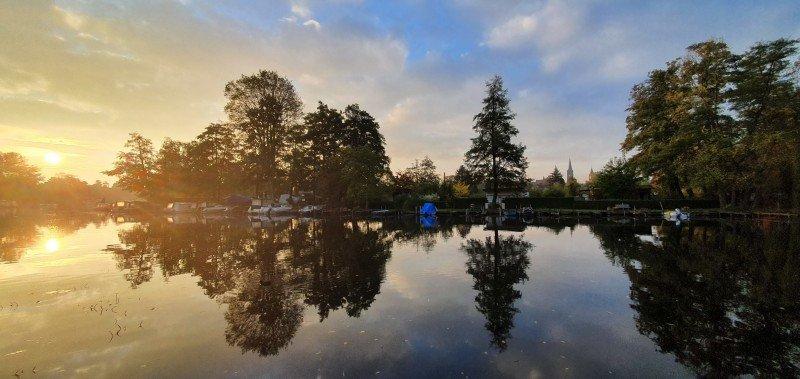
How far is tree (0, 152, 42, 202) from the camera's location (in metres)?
75.8

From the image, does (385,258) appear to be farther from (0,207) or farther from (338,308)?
(0,207)

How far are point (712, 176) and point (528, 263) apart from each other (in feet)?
108

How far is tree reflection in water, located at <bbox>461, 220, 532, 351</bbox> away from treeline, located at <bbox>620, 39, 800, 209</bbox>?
97.1ft

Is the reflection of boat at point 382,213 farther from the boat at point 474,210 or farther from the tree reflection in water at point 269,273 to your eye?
the tree reflection in water at point 269,273

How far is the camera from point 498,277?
1156 cm

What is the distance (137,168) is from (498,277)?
81.2 m

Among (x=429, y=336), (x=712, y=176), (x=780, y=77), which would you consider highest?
(x=780, y=77)

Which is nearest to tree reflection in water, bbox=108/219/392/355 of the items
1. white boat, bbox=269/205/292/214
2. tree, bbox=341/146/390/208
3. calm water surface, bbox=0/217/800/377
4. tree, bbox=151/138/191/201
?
calm water surface, bbox=0/217/800/377

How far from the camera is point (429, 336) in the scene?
6879mm

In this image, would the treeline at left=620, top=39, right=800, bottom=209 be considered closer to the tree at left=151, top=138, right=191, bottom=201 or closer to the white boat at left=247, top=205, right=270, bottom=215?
the white boat at left=247, top=205, right=270, bottom=215

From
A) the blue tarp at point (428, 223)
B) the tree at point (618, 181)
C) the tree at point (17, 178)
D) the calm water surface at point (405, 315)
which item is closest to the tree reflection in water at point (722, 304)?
the calm water surface at point (405, 315)

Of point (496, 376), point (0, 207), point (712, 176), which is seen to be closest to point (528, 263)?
point (496, 376)

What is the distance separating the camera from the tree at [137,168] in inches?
2662

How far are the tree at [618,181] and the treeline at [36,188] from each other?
106m
